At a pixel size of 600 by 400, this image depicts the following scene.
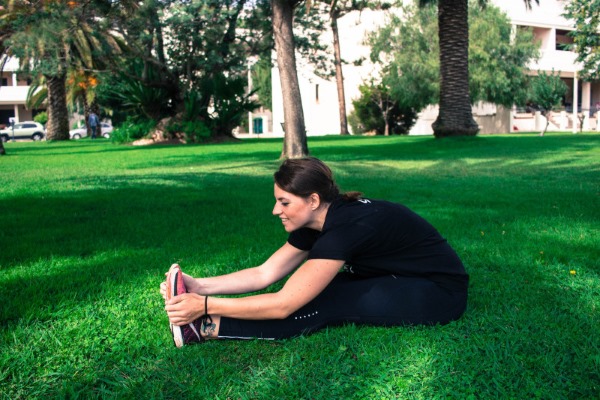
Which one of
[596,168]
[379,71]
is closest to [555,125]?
[379,71]

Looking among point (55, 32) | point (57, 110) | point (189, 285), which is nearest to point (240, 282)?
point (189, 285)

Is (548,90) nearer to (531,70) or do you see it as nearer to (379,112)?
(379,112)

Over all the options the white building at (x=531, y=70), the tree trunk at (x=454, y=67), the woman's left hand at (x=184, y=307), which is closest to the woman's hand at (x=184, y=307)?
the woman's left hand at (x=184, y=307)

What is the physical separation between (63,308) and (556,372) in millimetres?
2786

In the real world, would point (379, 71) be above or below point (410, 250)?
above

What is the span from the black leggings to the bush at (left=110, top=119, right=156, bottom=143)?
78.3 ft

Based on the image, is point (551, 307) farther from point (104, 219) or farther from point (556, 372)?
point (104, 219)

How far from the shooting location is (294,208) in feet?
10.7

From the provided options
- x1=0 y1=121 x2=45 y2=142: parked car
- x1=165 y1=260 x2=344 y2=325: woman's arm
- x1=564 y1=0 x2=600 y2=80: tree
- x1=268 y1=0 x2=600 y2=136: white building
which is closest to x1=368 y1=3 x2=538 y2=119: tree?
x1=268 y1=0 x2=600 y2=136: white building

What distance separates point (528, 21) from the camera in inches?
1734

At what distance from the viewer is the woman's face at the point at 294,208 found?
3.24 meters

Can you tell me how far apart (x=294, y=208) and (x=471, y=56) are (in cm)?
3699

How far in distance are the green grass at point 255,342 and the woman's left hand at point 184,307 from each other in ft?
0.60

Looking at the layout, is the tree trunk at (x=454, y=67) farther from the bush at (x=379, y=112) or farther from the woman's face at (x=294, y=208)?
the bush at (x=379, y=112)
